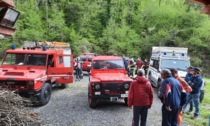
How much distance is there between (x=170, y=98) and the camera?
18.0 ft

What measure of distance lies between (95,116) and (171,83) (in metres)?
3.34

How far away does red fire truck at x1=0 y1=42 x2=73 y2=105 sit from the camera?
866 centimetres

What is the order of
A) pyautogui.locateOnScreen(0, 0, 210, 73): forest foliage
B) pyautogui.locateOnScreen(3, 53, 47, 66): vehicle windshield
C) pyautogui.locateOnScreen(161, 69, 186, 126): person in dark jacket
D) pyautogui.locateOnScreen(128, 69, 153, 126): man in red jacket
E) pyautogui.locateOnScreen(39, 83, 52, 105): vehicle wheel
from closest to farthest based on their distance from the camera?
pyautogui.locateOnScreen(161, 69, 186, 126): person in dark jacket, pyautogui.locateOnScreen(128, 69, 153, 126): man in red jacket, pyautogui.locateOnScreen(39, 83, 52, 105): vehicle wheel, pyautogui.locateOnScreen(3, 53, 47, 66): vehicle windshield, pyautogui.locateOnScreen(0, 0, 210, 73): forest foliage

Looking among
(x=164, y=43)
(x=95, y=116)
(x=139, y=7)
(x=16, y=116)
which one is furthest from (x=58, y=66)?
(x=139, y=7)

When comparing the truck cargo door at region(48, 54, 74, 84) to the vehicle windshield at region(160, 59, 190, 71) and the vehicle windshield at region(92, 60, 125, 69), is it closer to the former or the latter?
the vehicle windshield at region(92, 60, 125, 69)

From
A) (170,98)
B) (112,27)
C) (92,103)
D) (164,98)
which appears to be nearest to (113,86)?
(92,103)

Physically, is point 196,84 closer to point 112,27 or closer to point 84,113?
point 84,113

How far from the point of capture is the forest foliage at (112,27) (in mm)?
33062

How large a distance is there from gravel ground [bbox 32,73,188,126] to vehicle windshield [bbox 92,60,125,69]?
5.16ft

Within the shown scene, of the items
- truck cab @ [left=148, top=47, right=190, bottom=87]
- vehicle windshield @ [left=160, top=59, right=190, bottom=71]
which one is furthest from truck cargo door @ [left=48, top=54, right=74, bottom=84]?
vehicle windshield @ [left=160, top=59, right=190, bottom=71]

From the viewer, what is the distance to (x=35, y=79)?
8.66 meters

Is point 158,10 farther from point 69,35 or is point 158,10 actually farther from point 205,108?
point 205,108

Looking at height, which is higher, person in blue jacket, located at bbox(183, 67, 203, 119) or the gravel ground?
person in blue jacket, located at bbox(183, 67, 203, 119)

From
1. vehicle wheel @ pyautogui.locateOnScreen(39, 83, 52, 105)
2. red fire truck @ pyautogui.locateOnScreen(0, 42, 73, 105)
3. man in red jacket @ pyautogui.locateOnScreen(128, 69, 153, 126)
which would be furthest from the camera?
vehicle wheel @ pyautogui.locateOnScreen(39, 83, 52, 105)
